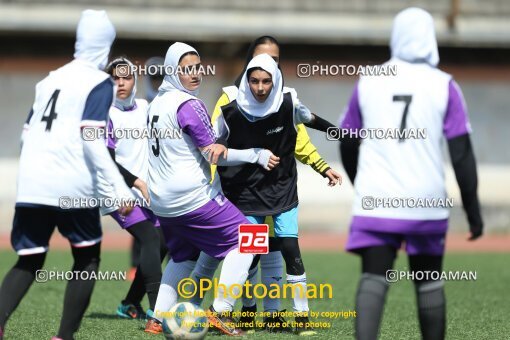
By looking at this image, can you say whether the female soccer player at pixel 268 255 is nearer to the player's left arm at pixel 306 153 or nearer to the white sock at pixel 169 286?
the player's left arm at pixel 306 153

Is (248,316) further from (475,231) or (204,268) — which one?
(475,231)

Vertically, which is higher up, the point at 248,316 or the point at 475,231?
the point at 475,231

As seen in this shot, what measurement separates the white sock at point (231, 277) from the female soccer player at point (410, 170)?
5.65ft

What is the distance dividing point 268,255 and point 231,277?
3.16 ft

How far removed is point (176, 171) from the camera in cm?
711

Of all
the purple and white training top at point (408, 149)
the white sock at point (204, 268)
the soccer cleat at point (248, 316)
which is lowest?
the soccer cleat at point (248, 316)

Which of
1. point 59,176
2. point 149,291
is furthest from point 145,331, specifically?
point 59,176

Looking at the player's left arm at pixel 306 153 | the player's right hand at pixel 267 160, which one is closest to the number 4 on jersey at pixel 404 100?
the player's right hand at pixel 267 160

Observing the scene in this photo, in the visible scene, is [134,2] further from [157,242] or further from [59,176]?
[59,176]

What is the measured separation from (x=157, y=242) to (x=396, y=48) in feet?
10.7

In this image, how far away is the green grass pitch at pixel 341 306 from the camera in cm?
778

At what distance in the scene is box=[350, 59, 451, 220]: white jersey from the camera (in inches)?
218

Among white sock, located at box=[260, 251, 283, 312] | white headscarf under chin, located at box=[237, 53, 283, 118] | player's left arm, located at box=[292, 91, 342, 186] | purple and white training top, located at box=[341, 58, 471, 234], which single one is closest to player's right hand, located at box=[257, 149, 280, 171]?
white headscarf under chin, located at box=[237, 53, 283, 118]

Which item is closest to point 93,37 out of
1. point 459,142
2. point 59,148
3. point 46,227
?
point 59,148
